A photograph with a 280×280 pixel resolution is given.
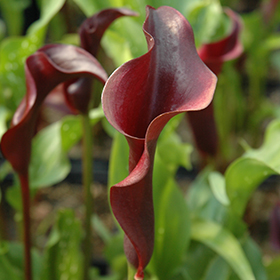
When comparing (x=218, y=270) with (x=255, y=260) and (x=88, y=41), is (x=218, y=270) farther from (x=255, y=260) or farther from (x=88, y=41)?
(x=88, y=41)

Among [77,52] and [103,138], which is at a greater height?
[77,52]

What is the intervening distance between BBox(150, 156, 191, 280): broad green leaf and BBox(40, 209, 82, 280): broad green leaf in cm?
10

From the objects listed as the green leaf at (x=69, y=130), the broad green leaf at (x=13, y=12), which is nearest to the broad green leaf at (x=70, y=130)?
the green leaf at (x=69, y=130)

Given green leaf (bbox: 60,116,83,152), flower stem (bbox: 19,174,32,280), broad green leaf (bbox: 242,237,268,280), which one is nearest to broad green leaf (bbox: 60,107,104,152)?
green leaf (bbox: 60,116,83,152)

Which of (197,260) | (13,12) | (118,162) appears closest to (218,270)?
(197,260)

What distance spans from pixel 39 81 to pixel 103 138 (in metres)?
0.73

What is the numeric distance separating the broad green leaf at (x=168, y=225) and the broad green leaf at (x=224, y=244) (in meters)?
0.02

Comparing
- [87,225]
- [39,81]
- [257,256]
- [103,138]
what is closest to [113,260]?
[87,225]

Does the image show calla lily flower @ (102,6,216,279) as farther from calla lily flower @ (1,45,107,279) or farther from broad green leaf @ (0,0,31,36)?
broad green leaf @ (0,0,31,36)

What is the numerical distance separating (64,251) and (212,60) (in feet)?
0.88

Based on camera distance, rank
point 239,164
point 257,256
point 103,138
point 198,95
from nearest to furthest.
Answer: point 198,95 < point 239,164 < point 257,256 < point 103,138

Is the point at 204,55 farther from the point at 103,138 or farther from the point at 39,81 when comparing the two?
the point at 103,138

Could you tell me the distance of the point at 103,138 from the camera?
99cm

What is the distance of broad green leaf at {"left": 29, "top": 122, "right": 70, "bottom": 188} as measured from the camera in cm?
44
